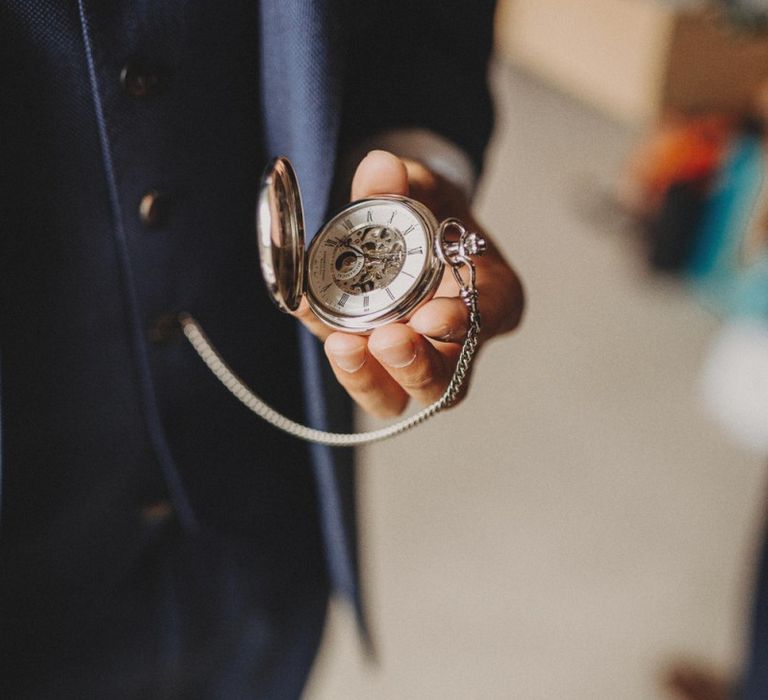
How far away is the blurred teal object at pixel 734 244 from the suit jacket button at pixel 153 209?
1892mm

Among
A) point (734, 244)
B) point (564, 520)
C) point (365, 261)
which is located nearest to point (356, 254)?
point (365, 261)

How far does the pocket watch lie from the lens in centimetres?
51

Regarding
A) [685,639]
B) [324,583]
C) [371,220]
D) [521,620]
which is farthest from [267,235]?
[685,639]

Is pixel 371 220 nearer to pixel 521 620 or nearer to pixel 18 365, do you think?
pixel 18 365

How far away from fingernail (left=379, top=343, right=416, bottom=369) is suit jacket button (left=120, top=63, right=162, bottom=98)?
247 millimetres

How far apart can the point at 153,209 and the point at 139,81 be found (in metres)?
0.09

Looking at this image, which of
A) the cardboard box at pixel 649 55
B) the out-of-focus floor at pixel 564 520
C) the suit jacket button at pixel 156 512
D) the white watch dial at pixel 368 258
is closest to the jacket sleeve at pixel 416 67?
the white watch dial at pixel 368 258

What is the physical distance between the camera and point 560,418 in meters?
1.96

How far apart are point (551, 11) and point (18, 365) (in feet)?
8.47

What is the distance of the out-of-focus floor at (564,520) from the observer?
154 cm

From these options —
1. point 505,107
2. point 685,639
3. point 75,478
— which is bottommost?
point 685,639

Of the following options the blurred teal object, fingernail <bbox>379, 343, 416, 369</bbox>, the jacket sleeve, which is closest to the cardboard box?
the blurred teal object

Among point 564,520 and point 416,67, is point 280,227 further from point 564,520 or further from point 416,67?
point 564,520

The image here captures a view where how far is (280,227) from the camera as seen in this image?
0.50 m
